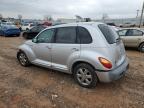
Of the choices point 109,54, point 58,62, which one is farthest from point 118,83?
point 58,62

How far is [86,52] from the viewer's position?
448 centimetres

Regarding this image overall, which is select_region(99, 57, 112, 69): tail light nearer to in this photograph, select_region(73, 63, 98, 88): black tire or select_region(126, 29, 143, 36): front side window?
select_region(73, 63, 98, 88): black tire

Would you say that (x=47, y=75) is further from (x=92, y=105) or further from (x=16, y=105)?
(x=92, y=105)

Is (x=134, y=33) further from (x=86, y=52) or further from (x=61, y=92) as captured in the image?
(x=61, y=92)

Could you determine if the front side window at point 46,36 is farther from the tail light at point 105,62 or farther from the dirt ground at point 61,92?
the tail light at point 105,62

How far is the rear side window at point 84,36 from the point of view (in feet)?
14.9

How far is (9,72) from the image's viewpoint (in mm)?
6328

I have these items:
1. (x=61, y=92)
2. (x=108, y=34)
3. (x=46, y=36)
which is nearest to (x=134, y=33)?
(x=108, y=34)

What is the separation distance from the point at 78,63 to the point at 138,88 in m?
1.81

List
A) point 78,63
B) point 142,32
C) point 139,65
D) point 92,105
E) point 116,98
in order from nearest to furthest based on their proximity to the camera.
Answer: point 92,105, point 116,98, point 78,63, point 139,65, point 142,32

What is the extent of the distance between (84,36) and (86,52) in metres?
0.46

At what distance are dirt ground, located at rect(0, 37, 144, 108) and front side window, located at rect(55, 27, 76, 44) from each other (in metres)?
1.27

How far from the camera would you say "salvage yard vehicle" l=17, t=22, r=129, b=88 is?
4297mm

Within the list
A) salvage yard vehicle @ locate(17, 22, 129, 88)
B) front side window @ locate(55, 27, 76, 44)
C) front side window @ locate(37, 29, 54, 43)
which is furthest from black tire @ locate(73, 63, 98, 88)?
front side window @ locate(37, 29, 54, 43)
